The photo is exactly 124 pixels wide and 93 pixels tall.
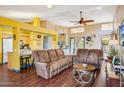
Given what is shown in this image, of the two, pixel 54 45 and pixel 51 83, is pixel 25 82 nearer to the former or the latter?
pixel 51 83

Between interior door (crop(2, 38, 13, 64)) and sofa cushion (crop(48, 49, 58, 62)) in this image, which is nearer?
Answer: sofa cushion (crop(48, 49, 58, 62))

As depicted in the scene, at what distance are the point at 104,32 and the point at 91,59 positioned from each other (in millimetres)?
3809

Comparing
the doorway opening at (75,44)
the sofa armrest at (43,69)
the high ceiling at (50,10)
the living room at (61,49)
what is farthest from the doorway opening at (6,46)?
the doorway opening at (75,44)

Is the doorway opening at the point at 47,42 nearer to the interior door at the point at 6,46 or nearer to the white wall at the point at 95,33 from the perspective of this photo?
the interior door at the point at 6,46

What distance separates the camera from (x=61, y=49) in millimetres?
6969

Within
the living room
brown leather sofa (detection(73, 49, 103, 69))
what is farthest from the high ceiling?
brown leather sofa (detection(73, 49, 103, 69))

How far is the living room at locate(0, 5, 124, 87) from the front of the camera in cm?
401

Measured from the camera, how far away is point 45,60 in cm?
506

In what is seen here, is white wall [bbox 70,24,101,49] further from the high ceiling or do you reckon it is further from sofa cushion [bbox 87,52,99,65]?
sofa cushion [bbox 87,52,99,65]

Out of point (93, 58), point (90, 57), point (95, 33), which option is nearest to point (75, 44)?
point (95, 33)

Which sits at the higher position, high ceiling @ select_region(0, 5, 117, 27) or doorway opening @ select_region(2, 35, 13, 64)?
high ceiling @ select_region(0, 5, 117, 27)

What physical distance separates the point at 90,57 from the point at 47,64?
2294 millimetres
